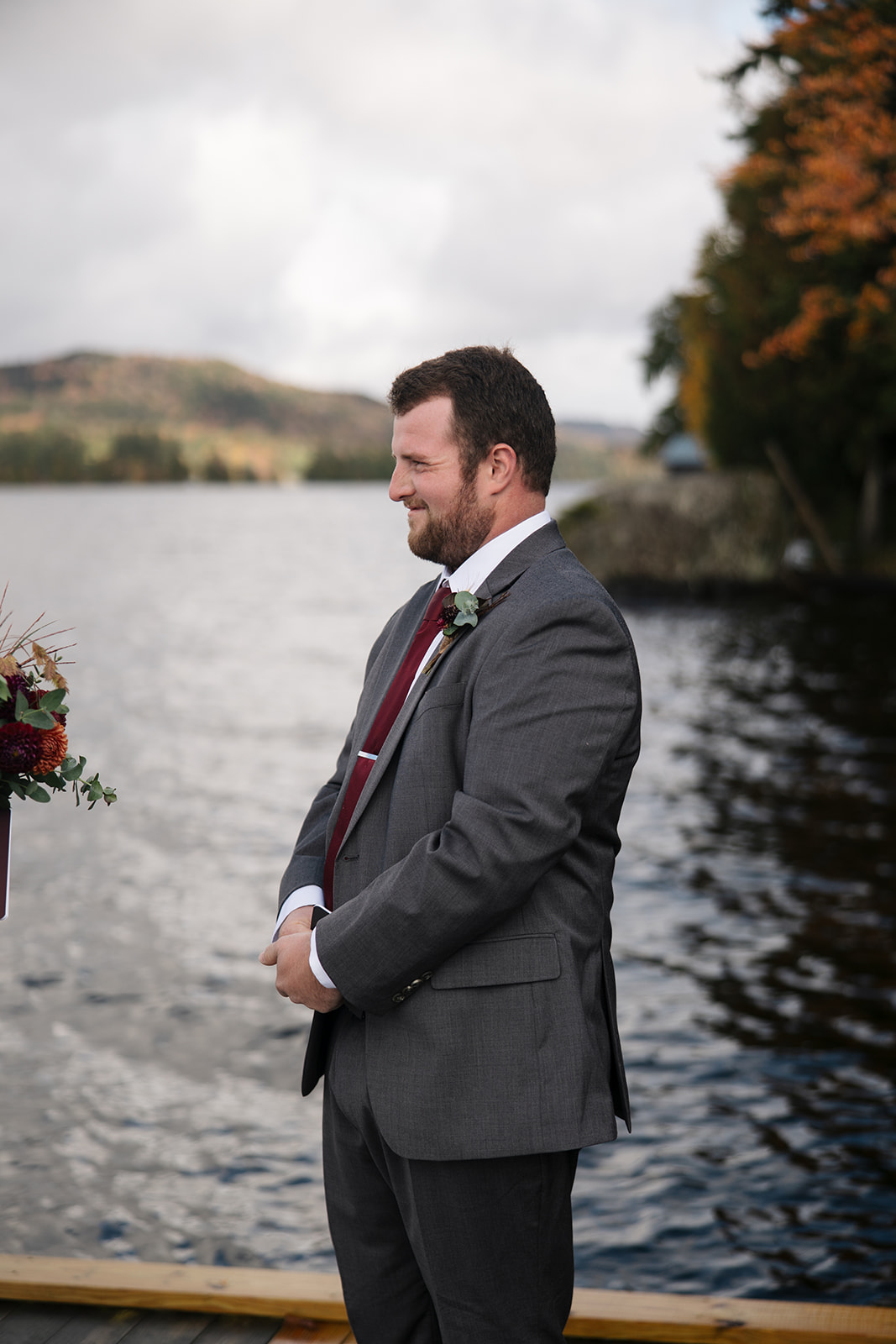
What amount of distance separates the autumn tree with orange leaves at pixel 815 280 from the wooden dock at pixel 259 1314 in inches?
420

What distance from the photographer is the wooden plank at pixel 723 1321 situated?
A: 10.2 ft

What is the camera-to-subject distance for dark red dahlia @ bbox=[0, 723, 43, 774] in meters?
2.34

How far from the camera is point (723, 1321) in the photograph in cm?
318

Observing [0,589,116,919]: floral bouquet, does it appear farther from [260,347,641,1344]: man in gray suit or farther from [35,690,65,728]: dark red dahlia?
[260,347,641,1344]: man in gray suit

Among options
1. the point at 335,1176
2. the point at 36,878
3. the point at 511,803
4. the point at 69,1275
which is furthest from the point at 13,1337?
the point at 36,878

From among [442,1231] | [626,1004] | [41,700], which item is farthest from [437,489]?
[626,1004]

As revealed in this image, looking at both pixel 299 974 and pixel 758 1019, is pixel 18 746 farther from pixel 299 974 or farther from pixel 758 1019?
pixel 758 1019

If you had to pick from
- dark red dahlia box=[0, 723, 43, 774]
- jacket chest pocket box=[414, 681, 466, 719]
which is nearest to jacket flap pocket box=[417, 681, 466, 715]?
jacket chest pocket box=[414, 681, 466, 719]

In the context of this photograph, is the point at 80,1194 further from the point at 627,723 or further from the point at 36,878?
the point at 36,878

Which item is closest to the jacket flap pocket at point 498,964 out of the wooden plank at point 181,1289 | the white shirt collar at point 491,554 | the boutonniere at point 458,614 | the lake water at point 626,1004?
the boutonniere at point 458,614

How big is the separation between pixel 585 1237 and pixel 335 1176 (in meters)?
2.79

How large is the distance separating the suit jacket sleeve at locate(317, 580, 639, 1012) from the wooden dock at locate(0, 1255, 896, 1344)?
1.41m

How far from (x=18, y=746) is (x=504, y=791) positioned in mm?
881

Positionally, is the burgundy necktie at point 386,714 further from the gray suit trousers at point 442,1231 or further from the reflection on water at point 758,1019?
the reflection on water at point 758,1019
